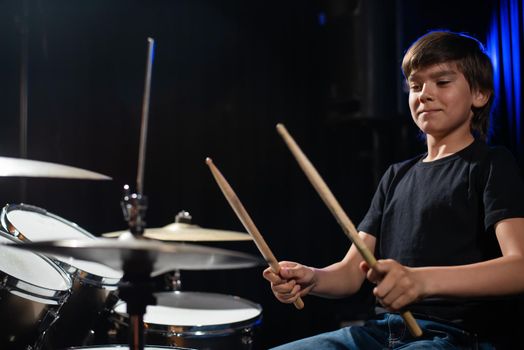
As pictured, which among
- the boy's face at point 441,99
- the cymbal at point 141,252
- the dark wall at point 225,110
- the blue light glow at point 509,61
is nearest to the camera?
the cymbal at point 141,252

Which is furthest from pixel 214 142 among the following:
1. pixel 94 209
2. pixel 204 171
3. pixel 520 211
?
pixel 520 211

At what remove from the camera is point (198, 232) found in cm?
192

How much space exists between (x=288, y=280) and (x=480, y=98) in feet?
1.81

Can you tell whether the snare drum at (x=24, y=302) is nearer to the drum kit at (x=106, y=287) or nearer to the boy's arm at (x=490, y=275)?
the drum kit at (x=106, y=287)

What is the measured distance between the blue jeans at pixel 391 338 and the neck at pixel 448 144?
350 millimetres

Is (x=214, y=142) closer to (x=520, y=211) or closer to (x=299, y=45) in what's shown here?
(x=299, y=45)

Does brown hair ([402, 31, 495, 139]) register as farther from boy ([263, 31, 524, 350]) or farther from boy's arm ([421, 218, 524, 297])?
boy's arm ([421, 218, 524, 297])

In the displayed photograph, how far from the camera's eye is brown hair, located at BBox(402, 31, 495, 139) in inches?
50.1

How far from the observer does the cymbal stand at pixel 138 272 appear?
855 millimetres

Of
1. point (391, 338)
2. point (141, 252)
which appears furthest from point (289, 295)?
point (141, 252)

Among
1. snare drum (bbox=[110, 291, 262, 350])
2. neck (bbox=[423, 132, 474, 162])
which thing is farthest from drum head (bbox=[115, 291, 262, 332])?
neck (bbox=[423, 132, 474, 162])

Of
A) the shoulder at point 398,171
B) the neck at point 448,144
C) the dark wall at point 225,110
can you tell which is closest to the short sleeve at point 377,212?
the shoulder at point 398,171

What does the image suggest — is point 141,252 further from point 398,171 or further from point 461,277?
point 398,171

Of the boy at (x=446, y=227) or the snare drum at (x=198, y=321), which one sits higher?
the boy at (x=446, y=227)
